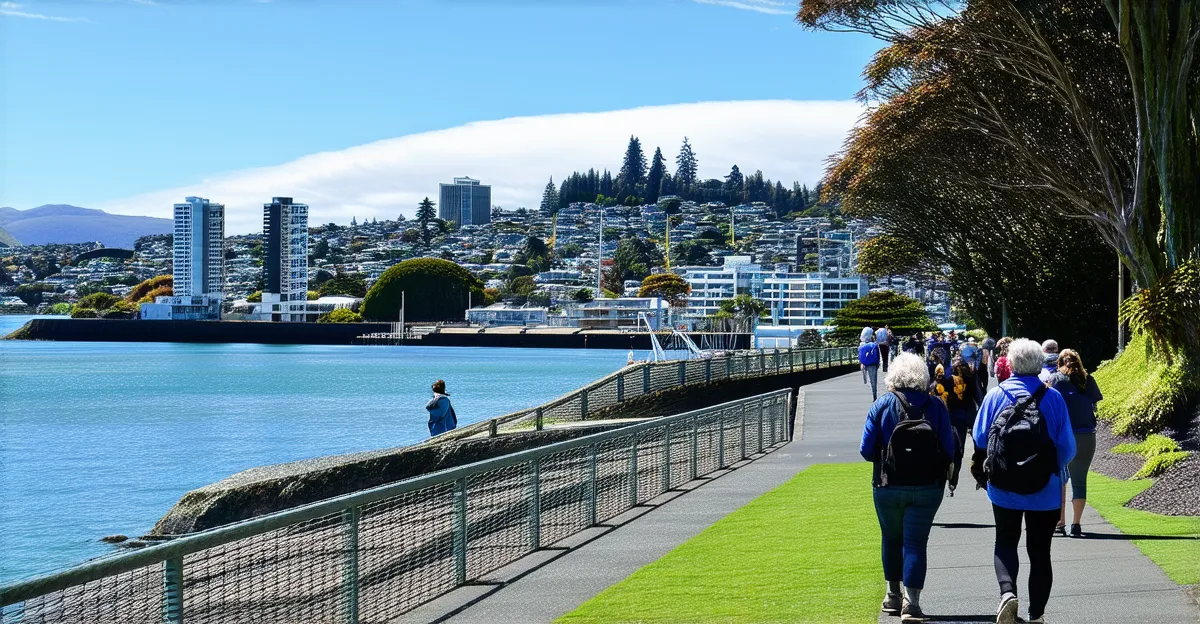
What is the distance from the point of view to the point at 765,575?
399 inches

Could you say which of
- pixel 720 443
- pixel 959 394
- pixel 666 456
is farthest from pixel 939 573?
pixel 720 443

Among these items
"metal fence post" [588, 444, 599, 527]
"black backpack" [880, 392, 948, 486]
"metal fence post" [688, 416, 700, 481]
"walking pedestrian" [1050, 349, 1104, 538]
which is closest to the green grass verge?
"walking pedestrian" [1050, 349, 1104, 538]

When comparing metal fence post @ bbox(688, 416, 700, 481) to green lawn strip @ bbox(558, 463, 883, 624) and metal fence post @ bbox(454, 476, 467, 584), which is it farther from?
metal fence post @ bbox(454, 476, 467, 584)

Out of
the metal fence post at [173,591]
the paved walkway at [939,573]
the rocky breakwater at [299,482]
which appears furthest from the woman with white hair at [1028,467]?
the rocky breakwater at [299,482]

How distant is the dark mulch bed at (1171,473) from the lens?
1258 cm

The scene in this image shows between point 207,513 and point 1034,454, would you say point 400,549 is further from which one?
point 207,513

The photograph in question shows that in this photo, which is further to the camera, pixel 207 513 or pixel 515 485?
pixel 207 513

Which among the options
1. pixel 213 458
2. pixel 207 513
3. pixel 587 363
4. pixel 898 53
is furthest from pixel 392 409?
pixel 587 363

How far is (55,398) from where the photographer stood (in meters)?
82.1

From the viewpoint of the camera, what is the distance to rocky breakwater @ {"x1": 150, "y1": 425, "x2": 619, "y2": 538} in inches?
792

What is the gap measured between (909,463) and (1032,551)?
34.6 inches

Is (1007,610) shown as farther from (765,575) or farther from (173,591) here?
(173,591)

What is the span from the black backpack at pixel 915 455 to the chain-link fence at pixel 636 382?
16.3 meters

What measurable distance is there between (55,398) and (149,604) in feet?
269
